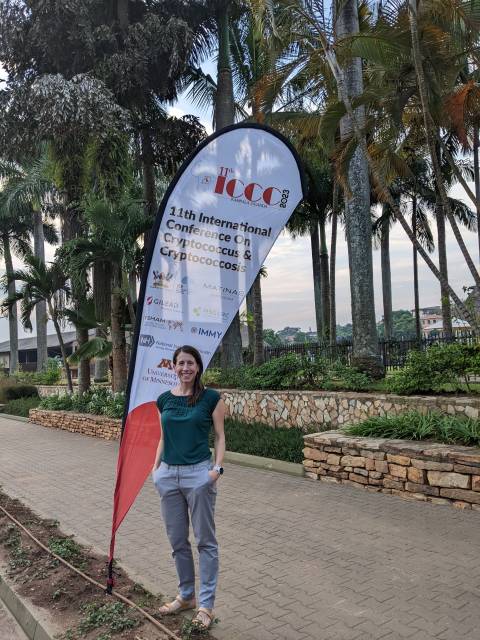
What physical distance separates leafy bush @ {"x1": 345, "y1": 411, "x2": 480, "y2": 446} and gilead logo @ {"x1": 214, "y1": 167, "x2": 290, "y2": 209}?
3.84 meters

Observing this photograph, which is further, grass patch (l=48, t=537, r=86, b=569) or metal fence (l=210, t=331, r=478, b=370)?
metal fence (l=210, t=331, r=478, b=370)

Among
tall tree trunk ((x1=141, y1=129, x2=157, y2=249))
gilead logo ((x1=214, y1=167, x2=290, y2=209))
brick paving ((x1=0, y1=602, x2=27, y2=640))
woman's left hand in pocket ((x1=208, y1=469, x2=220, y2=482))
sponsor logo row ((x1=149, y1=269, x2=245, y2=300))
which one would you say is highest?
tall tree trunk ((x1=141, y1=129, x2=157, y2=249))

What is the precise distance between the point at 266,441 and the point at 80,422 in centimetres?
695

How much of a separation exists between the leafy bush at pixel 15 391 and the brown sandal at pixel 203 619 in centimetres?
2171

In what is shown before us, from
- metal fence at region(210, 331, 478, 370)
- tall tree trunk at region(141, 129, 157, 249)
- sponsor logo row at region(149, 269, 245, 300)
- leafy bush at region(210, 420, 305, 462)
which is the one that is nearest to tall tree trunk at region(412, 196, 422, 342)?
tall tree trunk at region(141, 129, 157, 249)

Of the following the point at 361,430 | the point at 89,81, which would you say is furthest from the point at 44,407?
the point at 361,430

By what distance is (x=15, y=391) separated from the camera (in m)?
23.6

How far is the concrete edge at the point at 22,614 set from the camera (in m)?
3.80

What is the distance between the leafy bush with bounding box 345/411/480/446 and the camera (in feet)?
21.7

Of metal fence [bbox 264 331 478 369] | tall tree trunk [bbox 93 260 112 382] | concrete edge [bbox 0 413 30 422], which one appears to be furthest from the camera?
concrete edge [bbox 0 413 30 422]

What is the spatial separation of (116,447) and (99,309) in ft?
14.6

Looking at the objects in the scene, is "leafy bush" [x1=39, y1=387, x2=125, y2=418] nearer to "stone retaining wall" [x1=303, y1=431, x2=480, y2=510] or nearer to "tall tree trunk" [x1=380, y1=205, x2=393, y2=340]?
"stone retaining wall" [x1=303, y1=431, x2=480, y2=510]

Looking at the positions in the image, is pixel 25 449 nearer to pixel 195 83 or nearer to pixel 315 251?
pixel 195 83

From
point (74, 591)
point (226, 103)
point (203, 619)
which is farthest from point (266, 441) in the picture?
point (226, 103)
